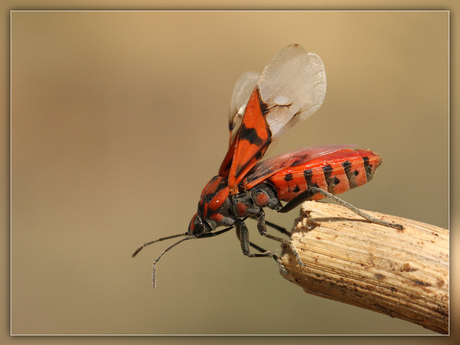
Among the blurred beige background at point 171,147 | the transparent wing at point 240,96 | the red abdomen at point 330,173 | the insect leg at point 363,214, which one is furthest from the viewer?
the blurred beige background at point 171,147

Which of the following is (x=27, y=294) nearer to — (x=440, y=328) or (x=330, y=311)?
(x=330, y=311)

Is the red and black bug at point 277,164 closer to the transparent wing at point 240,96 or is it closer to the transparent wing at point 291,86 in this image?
the transparent wing at point 291,86

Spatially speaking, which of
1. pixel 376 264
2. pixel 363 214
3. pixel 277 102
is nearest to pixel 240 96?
pixel 277 102

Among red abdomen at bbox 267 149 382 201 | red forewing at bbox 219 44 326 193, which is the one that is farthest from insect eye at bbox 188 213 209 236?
red abdomen at bbox 267 149 382 201

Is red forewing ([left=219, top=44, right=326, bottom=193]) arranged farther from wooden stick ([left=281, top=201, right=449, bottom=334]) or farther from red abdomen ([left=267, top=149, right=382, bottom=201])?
wooden stick ([left=281, top=201, right=449, bottom=334])

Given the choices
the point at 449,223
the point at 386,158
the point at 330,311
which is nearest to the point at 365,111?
the point at 386,158

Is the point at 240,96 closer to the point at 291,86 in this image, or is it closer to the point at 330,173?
the point at 291,86

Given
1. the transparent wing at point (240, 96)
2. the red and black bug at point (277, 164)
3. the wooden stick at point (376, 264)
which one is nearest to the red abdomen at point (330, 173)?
the red and black bug at point (277, 164)
